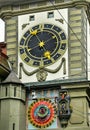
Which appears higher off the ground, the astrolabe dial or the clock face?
the clock face

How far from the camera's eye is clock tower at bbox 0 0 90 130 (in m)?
30.5

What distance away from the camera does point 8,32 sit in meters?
33.8

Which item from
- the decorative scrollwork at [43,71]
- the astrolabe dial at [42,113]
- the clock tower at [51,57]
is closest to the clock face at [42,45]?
the clock tower at [51,57]

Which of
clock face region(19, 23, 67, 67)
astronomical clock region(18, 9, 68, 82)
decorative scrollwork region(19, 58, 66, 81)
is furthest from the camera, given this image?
clock face region(19, 23, 67, 67)

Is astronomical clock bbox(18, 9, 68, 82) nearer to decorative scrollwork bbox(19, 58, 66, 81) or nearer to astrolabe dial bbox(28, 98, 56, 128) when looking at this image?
decorative scrollwork bbox(19, 58, 66, 81)

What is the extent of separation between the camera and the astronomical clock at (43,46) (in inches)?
1260

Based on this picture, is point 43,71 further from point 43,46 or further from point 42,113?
point 42,113

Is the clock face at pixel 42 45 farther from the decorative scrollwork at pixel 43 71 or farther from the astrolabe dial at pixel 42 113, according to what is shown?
the astrolabe dial at pixel 42 113

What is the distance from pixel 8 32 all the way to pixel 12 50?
4.57 ft

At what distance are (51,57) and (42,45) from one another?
1073 millimetres

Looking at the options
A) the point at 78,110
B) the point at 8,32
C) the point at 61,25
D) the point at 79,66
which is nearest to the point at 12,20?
the point at 8,32

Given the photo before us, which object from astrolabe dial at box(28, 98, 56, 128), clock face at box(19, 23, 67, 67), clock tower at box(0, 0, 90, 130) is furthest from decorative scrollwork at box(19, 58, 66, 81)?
astrolabe dial at box(28, 98, 56, 128)

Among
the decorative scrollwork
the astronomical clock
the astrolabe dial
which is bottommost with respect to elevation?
the astrolabe dial

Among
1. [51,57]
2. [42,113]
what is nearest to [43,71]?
[51,57]
